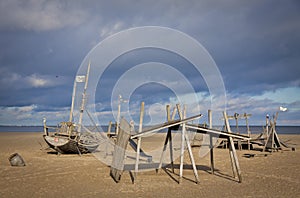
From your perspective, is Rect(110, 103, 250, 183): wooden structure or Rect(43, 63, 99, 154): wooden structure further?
Rect(43, 63, 99, 154): wooden structure

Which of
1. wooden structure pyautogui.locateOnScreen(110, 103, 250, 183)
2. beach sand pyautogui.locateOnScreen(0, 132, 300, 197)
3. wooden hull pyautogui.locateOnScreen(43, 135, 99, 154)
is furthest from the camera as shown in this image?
wooden hull pyautogui.locateOnScreen(43, 135, 99, 154)

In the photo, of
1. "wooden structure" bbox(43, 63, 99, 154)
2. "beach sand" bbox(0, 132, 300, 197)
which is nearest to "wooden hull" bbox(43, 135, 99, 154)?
"wooden structure" bbox(43, 63, 99, 154)

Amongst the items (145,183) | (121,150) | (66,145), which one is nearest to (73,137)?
(66,145)

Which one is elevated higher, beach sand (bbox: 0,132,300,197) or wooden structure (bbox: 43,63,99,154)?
wooden structure (bbox: 43,63,99,154)

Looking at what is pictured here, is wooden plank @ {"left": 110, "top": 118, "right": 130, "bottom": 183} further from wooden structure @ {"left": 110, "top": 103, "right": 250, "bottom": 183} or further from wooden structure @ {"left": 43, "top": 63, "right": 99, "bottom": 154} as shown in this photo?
wooden structure @ {"left": 43, "top": 63, "right": 99, "bottom": 154}

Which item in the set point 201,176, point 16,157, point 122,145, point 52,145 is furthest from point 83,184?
point 52,145

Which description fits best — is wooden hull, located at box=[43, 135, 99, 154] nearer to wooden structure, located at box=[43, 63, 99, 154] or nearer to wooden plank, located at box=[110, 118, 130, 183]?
wooden structure, located at box=[43, 63, 99, 154]

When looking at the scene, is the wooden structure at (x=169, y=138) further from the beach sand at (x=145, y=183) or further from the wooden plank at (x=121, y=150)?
the beach sand at (x=145, y=183)

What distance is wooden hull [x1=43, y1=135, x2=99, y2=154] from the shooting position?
19688 millimetres

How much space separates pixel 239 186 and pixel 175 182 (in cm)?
234

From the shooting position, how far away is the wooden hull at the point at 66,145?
19.7 metres

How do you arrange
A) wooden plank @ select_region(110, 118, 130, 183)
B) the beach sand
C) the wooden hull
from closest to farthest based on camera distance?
the beach sand < wooden plank @ select_region(110, 118, 130, 183) < the wooden hull

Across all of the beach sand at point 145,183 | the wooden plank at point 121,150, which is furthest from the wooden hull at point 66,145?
the wooden plank at point 121,150

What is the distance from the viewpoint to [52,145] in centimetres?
1975
